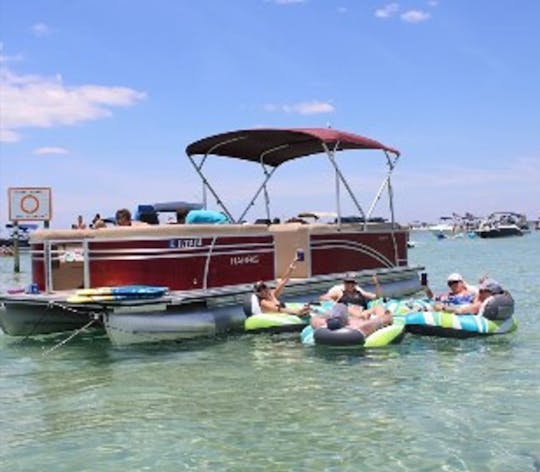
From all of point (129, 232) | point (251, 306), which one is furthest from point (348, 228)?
point (129, 232)

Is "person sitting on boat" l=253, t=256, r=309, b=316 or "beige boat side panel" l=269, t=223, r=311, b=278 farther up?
"beige boat side panel" l=269, t=223, r=311, b=278

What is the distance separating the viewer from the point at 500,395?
339 inches

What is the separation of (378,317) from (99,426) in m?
5.68

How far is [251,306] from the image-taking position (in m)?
12.9

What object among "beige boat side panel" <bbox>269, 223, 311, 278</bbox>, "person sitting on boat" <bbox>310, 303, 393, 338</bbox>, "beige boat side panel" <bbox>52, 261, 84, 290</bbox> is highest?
"beige boat side panel" <bbox>269, 223, 311, 278</bbox>

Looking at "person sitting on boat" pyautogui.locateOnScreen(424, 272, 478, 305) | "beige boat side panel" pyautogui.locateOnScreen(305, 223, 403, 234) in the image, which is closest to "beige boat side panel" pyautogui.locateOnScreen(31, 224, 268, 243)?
"beige boat side panel" pyautogui.locateOnScreen(305, 223, 403, 234)

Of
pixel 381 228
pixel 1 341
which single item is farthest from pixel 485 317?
pixel 1 341

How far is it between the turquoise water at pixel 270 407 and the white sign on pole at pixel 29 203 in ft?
62.3

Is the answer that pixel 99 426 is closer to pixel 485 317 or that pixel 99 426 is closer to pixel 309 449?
pixel 309 449

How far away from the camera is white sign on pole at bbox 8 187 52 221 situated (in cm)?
3058

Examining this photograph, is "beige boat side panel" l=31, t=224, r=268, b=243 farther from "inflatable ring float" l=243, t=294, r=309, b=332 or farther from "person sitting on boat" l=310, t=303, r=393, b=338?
"person sitting on boat" l=310, t=303, r=393, b=338

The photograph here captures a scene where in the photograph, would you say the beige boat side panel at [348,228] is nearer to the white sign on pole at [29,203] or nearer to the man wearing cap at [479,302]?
the man wearing cap at [479,302]

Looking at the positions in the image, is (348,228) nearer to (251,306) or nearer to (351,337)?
(251,306)

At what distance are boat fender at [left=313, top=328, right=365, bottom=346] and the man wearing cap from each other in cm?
245
